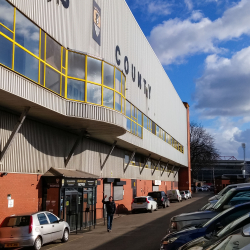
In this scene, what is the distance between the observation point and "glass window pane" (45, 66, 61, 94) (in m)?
15.8

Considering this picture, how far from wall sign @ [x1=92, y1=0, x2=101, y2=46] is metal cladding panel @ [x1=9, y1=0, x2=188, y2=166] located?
36cm

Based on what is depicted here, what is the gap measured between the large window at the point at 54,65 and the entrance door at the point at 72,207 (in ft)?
14.8

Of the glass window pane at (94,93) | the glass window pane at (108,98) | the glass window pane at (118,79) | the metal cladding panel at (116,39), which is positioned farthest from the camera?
the glass window pane at (118,79)

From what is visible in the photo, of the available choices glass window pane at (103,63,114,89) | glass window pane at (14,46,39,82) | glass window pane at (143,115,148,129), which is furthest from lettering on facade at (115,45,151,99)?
glass window pane at (14,46,39,82)

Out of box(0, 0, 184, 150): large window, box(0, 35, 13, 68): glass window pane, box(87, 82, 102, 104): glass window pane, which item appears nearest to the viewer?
box(0, 35, 13, 68): glass window pane

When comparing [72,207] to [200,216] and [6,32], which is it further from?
[6,32]

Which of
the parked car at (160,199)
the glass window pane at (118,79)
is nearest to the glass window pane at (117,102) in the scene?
the glass window pane at (118,79)

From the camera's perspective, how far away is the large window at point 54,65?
13.4 meters

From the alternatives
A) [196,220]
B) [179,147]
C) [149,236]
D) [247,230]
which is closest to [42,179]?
[149,236]

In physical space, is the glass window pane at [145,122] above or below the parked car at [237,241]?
above

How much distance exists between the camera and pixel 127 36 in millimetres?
28125

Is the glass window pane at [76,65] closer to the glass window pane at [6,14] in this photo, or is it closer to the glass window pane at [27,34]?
the glass window pane at [27,34]

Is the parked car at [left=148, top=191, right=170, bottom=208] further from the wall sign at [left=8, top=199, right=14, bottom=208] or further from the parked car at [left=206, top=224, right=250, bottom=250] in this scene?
the parked car at [left=206, top=224, right=250, bottom=250]

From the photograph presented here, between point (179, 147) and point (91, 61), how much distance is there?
130ft
